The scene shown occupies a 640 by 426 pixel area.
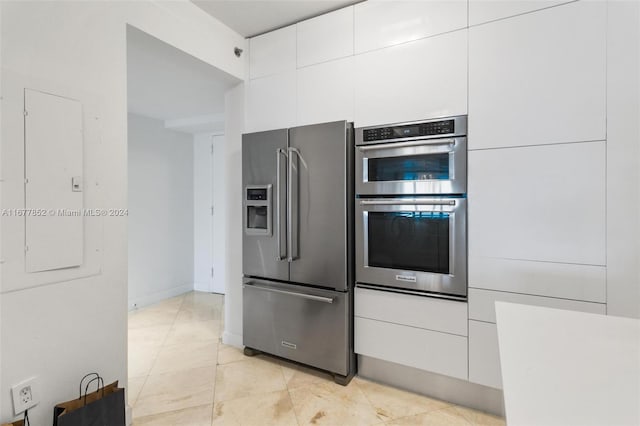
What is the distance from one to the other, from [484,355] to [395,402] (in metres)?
0.62

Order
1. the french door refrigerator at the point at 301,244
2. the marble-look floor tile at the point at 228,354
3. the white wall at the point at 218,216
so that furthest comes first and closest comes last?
the white wall at the point at 218,216, the marble-look floor tile at the point at 228,354, the french door refrigerator at the point at 301,244

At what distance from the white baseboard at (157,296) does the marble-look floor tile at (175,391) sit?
185 centimetres


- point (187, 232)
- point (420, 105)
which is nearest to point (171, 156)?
point (187, 232)

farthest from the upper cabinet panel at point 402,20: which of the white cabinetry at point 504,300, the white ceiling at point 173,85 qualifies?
the white cabinetry at point 504,300

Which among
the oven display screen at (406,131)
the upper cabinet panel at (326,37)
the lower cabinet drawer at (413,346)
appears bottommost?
the lower cabinet drawer at (413,346)

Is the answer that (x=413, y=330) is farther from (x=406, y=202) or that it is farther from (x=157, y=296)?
(x=157, y=296)

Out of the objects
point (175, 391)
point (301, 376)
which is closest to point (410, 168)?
point (301, 376)

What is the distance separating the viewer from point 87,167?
5.45 feet

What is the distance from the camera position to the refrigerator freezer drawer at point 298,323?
223 centimetres

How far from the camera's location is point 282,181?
2.40 m

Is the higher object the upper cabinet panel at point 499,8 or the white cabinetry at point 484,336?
the upper cabinet panel at point 499,8

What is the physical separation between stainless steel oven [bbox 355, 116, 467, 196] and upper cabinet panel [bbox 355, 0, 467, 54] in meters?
0.56

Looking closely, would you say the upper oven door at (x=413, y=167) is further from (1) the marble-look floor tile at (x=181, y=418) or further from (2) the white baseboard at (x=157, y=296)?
(2) the white baseboard at (x=157, y=296)

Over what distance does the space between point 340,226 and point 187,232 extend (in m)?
3.24
